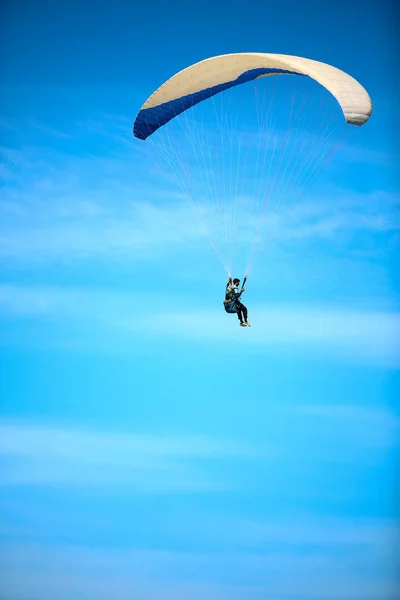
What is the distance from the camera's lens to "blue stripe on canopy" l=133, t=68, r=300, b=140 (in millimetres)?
37812

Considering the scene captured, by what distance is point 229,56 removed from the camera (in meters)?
35.7

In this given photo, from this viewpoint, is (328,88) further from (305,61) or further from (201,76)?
(201,76)

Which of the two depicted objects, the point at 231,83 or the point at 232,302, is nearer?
the point at 232,302

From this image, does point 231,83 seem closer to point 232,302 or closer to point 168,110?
point 168,110

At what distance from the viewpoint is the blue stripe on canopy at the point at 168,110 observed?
37812 mm

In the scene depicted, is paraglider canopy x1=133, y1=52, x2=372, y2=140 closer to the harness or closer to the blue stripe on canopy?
A: the blue stripe on canopy

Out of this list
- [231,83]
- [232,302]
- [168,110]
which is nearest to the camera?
[232,302]

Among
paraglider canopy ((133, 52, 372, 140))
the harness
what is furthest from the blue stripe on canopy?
the harness

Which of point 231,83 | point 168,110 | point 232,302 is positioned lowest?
point 232,302

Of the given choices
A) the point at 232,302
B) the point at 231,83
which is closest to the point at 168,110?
the point at 231,83

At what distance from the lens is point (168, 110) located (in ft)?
126

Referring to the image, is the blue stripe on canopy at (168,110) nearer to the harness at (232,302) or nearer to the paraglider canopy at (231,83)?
the paraglider canopy at (231,83)

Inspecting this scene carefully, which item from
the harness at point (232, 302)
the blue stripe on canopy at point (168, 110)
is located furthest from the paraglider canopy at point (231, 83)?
the harness at point (232, 302)

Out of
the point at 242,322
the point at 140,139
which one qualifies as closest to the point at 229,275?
the point at 242,322
